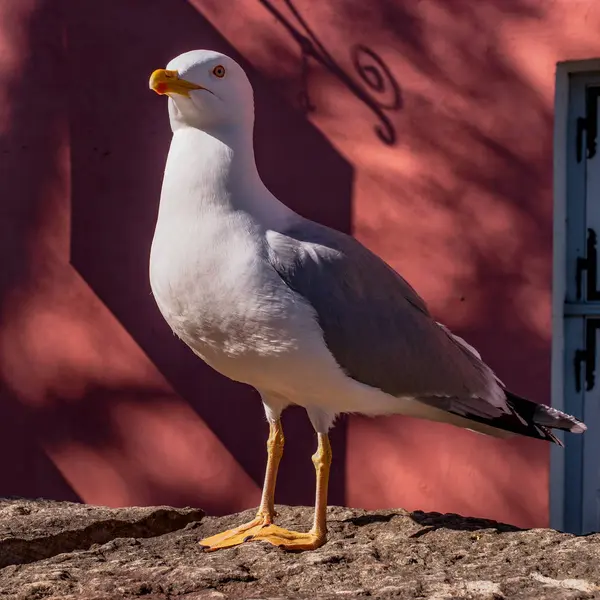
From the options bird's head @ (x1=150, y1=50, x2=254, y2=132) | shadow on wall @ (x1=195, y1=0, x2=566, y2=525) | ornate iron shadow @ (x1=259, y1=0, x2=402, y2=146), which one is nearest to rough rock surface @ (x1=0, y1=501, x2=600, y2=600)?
shadow on wall @ (x1=195, y1=0, x2=566, y2=525)

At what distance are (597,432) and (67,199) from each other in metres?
2.74

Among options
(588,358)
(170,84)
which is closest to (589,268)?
(588,358)

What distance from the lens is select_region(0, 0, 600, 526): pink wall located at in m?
4.63

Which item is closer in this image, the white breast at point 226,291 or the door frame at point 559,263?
the white breast at point 226,291

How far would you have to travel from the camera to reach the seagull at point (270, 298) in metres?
3.15

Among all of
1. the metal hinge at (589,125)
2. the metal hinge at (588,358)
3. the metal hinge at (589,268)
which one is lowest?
the metal hinge at (588,358)

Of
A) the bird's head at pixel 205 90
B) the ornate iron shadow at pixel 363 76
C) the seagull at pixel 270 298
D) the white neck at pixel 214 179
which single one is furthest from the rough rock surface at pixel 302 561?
the ornate iron shadow at pixel 363 76

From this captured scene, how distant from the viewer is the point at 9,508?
159 inches

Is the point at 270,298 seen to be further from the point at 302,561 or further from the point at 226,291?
the point at 302,561

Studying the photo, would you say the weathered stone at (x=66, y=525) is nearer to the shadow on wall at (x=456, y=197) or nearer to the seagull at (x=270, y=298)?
the seagull at (x=270, y=298)

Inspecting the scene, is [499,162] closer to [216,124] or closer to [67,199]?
[216,124]

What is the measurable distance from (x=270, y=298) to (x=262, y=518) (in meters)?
0.91

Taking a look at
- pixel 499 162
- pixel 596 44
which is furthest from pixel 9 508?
pixel 596 44

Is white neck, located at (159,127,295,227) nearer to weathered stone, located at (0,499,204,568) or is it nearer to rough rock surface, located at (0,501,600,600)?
rough rock surface, located at (0,501,600,600)
